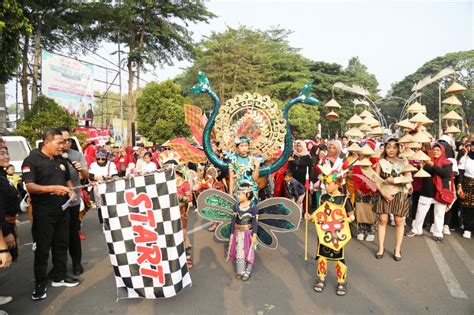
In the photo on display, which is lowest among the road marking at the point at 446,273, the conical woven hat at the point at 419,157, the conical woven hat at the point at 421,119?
the road marking at the point at 446,273

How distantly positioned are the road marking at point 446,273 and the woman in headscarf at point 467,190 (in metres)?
0.92

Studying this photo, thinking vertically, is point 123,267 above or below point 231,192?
below

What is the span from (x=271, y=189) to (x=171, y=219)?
151 inches

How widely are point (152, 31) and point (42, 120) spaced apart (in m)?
11.1

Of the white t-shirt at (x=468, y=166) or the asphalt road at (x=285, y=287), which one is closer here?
the asphalt road at (x=285, y=287)

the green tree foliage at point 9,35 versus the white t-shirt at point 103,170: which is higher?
the green tree foliage at point 9,35

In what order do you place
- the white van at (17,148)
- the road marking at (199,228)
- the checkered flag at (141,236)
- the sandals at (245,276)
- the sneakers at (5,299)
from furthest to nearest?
1. the white van at (17,148)
2. the road marking at (199,228)
3. the sandals at (245,276)
4. the sneakers at (5,299)
5. the checkered flag at (141,236)

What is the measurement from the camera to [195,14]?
22781 mm

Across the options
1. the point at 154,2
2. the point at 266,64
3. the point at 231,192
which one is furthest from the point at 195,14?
the point at 231,192

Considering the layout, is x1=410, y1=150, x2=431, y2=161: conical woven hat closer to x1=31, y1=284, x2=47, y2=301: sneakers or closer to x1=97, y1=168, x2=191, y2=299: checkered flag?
x1=97, y1=168, x2=191, y2=299: checkered flag

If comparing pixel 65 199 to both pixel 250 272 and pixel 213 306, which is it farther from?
pixel 250 272

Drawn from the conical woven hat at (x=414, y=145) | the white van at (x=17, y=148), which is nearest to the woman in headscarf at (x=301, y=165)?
the conical woven hat at (x=414, y=145)

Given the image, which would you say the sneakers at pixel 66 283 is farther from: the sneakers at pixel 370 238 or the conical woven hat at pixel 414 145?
the conical woven hat at pixel 414 145

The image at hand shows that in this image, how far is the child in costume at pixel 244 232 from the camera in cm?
427
